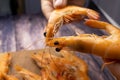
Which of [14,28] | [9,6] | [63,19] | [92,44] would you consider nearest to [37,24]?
[14,28]

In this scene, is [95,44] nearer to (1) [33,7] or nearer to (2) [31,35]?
(2) [31,35]

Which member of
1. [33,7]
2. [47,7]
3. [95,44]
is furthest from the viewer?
[33,7]

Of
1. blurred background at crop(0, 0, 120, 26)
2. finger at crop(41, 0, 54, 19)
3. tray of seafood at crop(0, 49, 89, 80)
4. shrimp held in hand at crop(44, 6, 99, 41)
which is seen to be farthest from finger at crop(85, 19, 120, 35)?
blurred background at crop(0, 0, 120, 26)

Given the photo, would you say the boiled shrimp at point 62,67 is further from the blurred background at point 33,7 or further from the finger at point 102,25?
the blurred background at point 33,7

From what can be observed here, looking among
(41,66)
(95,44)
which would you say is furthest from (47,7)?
(95,44)

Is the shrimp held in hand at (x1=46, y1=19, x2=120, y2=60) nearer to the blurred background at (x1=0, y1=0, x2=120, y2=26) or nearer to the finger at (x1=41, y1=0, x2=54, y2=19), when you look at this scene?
the finger at (x1=41, y1=0, x2=54, y2=19)

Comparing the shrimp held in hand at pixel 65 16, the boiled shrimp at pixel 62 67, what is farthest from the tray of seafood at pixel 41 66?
the shrimp held in hand at pixel 65 16

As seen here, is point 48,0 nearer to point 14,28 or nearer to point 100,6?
point 14,28
